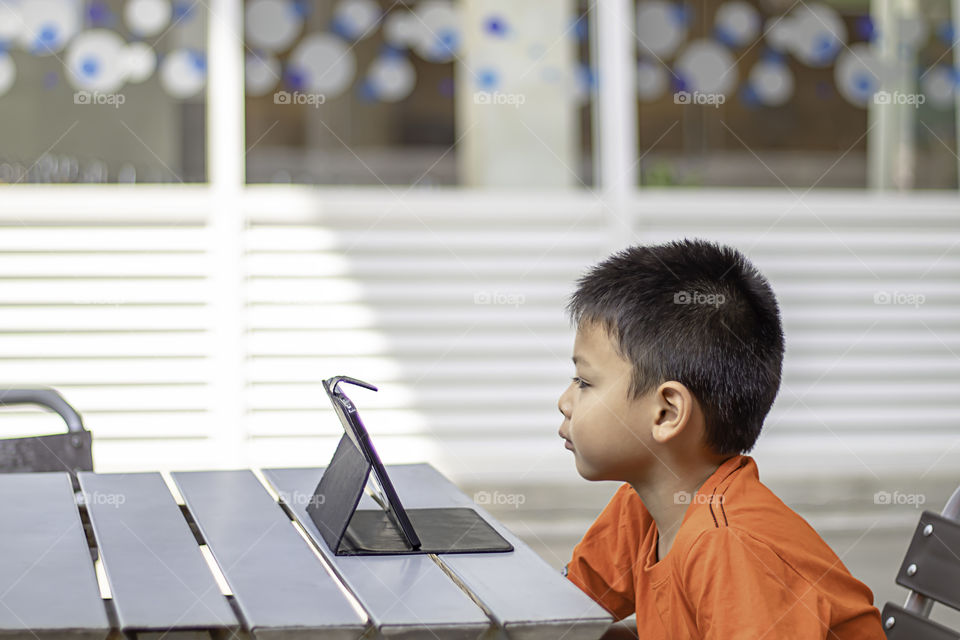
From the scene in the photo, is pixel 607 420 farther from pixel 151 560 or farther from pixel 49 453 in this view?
pixel 49 453

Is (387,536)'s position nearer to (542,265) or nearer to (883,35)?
(542,265)

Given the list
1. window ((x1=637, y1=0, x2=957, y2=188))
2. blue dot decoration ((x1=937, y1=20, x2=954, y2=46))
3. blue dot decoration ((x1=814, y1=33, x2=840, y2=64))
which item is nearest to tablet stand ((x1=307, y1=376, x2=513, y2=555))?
window ((x1=637, y1=0, x2=957, y2=188))

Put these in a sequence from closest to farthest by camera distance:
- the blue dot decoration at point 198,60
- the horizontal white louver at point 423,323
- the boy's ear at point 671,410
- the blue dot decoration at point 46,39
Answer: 1. the boy's ear at point 671,410
2. the horizontal white louver at point 423,323
3. the blue dot decoration at point 46,39
4. the blue dot decoration at point 198,60

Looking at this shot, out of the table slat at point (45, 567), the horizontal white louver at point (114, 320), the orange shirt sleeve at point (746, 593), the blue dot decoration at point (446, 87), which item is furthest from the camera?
the blue dot decoration at point (446, 87)

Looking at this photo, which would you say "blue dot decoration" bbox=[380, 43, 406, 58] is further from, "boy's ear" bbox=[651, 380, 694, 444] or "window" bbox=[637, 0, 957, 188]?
"boy's ear" bbox=[651, 380, 694, 444]

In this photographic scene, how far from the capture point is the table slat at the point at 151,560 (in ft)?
3.28

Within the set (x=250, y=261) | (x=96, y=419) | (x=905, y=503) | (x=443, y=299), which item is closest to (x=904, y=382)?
(x=905, y=503)

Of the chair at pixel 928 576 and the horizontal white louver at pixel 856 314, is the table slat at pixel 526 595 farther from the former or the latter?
the horizontal white louver at pixel 856 314

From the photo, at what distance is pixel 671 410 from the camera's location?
143 cm

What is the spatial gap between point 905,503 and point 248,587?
3885mm

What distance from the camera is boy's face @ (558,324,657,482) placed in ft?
4.73

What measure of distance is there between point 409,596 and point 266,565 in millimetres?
181

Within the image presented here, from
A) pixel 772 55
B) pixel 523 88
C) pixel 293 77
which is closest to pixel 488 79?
pixel 523 88

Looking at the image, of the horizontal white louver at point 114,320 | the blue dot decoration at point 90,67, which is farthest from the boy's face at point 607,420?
the blue dot decoration at point 90,67
